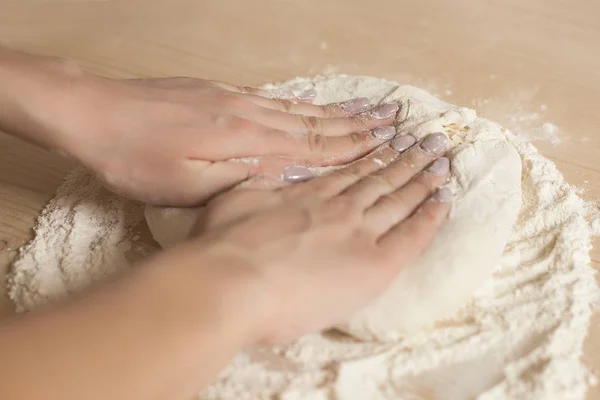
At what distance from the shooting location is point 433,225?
86 centimetres

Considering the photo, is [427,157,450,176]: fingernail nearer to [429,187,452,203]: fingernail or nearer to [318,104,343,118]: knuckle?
[429,187,452,203]: fingernail

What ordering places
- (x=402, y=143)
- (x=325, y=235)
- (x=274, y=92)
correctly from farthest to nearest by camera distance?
(x=274, y=92), (x=402, y=143), (x=325, y=235)

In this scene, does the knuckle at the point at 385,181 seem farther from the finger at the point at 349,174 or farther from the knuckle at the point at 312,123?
the knuckle at the point at 312,123

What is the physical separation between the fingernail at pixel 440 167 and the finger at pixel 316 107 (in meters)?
0.20

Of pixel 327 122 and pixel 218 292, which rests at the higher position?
pixel 327 122

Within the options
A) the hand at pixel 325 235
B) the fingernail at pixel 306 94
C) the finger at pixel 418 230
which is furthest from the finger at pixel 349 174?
the fingernail at pixel 306 94

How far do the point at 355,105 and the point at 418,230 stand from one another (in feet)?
1.08

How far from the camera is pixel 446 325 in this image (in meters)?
0.85

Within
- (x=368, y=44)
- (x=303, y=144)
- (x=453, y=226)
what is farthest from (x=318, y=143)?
(x=368, y=44)

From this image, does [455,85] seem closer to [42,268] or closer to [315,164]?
[315,164]

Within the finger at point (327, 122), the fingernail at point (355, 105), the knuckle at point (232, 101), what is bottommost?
the finger at point (327, 122)

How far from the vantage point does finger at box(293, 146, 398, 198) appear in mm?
852

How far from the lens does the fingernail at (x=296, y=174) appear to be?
0.89 metres

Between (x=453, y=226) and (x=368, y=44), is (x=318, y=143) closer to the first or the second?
(x=453, y=226)
